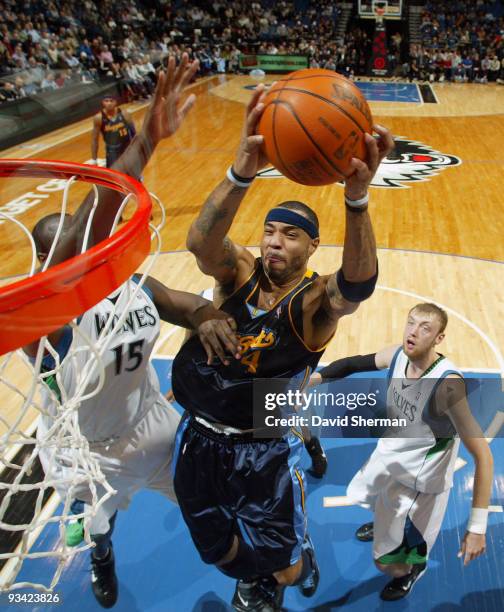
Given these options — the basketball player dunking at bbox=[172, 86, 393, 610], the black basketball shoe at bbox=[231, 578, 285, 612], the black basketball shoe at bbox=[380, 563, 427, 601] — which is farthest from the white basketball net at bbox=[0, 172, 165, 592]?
the black basketball shoe at bbox=[380, 563, 427, 601]

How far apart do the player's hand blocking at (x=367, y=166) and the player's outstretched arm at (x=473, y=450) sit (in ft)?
3.36

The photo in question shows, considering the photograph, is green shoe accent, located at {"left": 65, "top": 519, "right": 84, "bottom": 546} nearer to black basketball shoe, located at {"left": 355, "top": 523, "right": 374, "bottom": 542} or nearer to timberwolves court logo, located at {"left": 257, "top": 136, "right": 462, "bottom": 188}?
black basketball shoe, located at {"left": 355, "top": 523, "right": 374, "bottom": 542}

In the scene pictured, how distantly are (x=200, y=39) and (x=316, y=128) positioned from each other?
23.7 meters

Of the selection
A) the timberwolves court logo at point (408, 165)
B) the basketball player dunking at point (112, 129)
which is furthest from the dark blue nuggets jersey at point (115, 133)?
the timberwolves court logo at point (408, 165)

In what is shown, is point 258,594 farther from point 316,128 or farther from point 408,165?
point 408,165

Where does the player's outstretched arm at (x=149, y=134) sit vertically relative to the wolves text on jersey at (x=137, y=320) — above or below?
above

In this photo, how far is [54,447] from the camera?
1.94 metres

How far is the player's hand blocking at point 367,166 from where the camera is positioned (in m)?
1.80

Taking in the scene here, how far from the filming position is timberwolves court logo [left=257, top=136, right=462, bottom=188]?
9.26m

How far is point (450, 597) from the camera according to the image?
2668 mm

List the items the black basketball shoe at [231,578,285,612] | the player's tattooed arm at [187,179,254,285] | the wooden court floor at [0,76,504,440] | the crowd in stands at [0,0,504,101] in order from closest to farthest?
the player's tattooed arm at [187,179,254,285], the black basketball shoe at [231,578,285,612], the wooden court floor at [0,76,504,440], the crowd in stands at [0,0,504,101]

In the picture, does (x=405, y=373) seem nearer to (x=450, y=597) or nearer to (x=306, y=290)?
(x=306, y=290)

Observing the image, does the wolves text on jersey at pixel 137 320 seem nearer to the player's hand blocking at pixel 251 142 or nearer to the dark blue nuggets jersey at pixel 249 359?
the dark blue nuggets jersey at pixel 249 359

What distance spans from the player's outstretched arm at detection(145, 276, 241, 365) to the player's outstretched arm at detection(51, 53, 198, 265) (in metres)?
0.55
